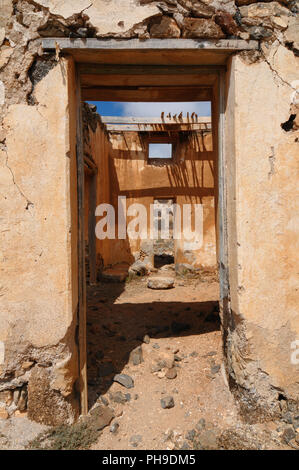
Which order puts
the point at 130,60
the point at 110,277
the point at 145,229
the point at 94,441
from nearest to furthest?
1. the point at 94,441
2. the point at 130,60
3. the point at 110,277
4. the point at 145,229

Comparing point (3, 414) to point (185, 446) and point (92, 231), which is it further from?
point (92, 231)

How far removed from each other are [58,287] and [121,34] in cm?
201

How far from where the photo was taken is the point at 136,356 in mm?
2988

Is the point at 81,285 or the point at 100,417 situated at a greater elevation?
the point at 81,285

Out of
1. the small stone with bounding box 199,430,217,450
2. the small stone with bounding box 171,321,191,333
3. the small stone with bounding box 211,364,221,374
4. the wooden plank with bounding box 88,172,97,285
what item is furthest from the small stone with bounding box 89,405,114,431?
the wooden plank with bounding box 88,172,97,285

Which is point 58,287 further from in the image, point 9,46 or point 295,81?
point 295,81

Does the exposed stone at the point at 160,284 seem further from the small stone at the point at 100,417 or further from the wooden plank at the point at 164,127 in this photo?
the wooden plank at the point at 164,127

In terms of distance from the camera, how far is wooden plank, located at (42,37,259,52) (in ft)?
6.73

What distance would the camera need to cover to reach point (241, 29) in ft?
6.87

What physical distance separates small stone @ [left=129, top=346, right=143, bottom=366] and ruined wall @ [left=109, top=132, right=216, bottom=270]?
535 centimetres

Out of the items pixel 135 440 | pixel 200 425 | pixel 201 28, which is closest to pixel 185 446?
pixel 200 425

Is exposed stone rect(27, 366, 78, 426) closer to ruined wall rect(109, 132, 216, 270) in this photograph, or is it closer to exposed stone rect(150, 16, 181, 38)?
exposed stone rect(150, 16, 181, 38)

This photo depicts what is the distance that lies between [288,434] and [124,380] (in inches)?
56.2

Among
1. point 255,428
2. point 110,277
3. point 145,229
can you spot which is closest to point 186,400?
point 255,428
